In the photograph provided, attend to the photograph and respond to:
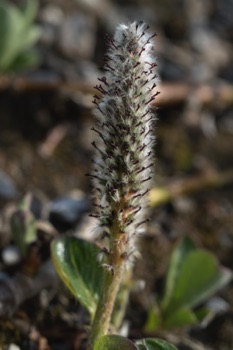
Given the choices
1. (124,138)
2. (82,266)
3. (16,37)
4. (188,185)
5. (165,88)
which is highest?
(165,88)

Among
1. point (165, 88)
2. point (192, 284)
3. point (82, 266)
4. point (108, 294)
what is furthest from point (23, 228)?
point (165, 88)

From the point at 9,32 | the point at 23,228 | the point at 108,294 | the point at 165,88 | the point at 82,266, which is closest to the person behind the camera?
the point at 108,294

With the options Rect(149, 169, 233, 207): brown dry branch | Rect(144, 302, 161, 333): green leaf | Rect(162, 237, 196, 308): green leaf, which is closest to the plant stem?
Rect(144, 302, 161, 333): green leaf

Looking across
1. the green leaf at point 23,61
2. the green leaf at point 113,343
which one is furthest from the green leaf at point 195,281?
the green leaf at point 23,61

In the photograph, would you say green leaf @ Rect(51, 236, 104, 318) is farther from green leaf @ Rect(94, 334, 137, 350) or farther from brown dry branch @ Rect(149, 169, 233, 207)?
brown dry branch @ Rect(149, 169, 233, 207)

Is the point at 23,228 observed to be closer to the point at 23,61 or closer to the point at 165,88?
the point at 23,61

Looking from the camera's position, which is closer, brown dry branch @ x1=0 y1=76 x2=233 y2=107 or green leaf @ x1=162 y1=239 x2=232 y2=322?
green leaf @ x1=162 y1=239 x2=232 y2=322

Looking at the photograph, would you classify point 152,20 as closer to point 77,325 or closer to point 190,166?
point 190,166

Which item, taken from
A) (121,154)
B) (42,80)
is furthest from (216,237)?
(121,154)
